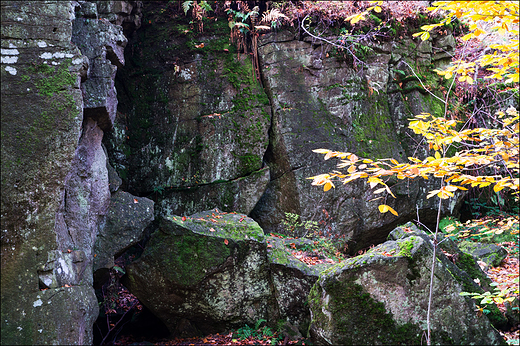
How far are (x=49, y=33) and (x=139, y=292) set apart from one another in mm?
4405

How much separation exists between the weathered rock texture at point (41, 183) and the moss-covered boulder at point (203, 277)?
1.18 metres

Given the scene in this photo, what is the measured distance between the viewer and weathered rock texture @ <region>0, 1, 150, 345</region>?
14.2ft

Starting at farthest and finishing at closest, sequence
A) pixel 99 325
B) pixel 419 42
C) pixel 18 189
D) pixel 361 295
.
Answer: pixel 419 42, pixel 99 325, pixel 361 295, pixel 18 189

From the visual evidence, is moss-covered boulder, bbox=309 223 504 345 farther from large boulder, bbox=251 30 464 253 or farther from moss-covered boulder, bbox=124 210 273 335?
large boulder, bbox=251 30 464 253

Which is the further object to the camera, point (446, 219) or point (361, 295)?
point (446, 219)

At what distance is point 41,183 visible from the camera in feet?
15.2

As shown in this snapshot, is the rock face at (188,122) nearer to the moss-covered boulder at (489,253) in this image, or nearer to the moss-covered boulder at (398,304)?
the moss-covered boulder at (398,304)

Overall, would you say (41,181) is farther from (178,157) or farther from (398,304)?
(398,304)

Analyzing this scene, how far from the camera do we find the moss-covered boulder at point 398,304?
463 cm

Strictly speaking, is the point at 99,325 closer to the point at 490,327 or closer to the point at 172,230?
the point at 172,230

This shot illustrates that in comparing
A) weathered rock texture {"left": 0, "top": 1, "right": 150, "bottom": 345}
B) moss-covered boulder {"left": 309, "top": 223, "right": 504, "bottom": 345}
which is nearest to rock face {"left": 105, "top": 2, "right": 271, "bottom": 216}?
weathered rock texture {"left": 0, "top": 1, "right": 150, "bottom": 345}

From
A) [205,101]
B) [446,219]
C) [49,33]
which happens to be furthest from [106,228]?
[446,219]

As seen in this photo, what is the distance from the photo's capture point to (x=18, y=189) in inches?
177

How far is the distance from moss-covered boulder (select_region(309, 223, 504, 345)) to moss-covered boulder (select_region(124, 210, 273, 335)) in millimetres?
1675
